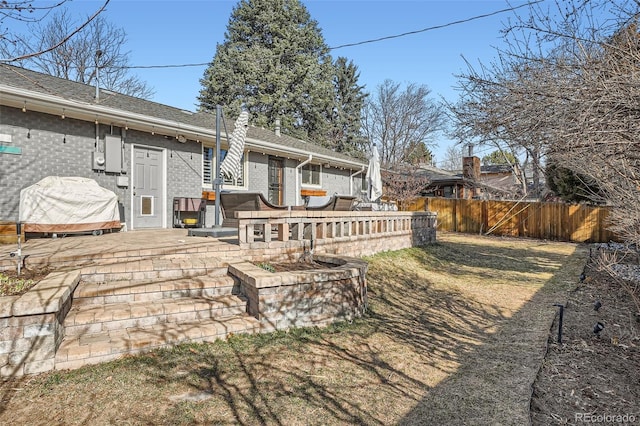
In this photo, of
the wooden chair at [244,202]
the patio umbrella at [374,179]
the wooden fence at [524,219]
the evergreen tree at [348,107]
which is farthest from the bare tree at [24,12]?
the evergreen tree at [348,107]

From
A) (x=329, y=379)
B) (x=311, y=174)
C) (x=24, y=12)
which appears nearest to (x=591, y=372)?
(x=329, y=379)

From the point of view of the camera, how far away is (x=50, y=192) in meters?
6.04

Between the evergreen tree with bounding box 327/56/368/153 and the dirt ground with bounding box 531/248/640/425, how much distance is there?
25.3 metres

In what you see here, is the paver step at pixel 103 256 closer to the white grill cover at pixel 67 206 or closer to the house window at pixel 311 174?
the white grill cover at pixel 67 206

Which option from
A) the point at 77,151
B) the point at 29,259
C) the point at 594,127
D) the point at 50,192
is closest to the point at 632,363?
the point at 594,127

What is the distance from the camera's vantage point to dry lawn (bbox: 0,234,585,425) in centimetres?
243

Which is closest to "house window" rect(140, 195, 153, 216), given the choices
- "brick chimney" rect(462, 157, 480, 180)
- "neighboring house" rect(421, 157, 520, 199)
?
"neighboring house" rect(421, 157, 520, 199)

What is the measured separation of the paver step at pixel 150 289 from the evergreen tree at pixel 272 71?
2078cm

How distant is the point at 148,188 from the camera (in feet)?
27.4

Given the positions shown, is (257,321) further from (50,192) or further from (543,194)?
(543,194)

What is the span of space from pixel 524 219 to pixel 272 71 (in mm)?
17841

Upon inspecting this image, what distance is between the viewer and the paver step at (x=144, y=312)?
3186mm

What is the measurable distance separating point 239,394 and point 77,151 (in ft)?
21.8

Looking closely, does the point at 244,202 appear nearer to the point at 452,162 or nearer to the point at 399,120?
the point at 399,120
